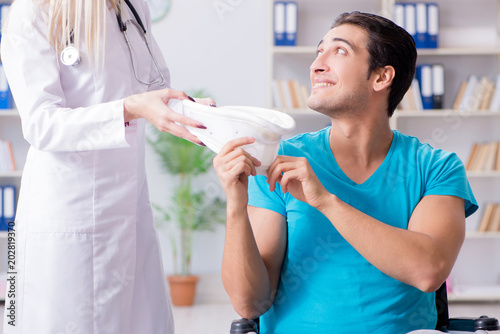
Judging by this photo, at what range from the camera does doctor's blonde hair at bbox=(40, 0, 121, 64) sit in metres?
1.20

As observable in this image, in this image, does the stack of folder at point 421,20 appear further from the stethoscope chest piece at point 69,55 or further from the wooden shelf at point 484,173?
the stethoscope chest piece at point 69,55

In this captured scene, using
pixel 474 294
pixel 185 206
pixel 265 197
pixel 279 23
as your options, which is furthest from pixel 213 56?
pixel 265 197

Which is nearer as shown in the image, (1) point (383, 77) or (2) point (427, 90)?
(1) point (383, 77)

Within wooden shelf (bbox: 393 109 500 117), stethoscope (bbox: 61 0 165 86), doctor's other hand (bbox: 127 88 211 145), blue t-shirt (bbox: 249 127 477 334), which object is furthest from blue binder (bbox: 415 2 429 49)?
doctor's other hand (bbox: 127 88 211 145)

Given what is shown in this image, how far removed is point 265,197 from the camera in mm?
1332

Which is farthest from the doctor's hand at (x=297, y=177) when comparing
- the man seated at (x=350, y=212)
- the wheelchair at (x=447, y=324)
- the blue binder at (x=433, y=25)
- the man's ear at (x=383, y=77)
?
the blue binder at (x=433, y=25)

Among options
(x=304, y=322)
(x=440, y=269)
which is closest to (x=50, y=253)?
(x=304, y=322)

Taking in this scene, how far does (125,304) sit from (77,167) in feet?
1.05

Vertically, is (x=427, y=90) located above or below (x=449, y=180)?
above

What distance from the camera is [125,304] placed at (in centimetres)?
126

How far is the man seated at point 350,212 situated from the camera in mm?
1156

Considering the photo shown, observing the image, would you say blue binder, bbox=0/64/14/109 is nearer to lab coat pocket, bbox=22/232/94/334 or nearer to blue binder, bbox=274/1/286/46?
blue binder, bbox=274/1/286/46

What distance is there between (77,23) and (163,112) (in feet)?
1.04

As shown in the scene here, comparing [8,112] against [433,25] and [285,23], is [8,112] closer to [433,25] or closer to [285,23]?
[285,23]
